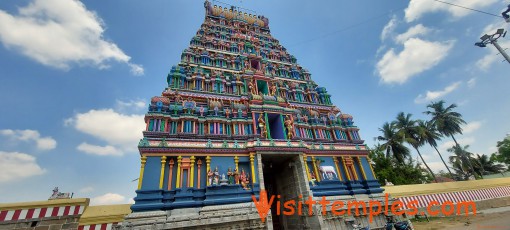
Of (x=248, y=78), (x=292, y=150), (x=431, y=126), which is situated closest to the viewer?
(x=292, y=150)

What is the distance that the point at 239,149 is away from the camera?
13.8m

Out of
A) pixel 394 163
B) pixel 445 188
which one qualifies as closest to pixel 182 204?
pixel 445 188

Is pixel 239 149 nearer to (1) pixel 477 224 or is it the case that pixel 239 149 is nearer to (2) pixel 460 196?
(1) pixel 477 224

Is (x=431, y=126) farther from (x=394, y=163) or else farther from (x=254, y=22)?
(x=254, y=22)

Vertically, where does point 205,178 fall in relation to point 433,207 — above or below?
above

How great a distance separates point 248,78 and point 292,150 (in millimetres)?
8351

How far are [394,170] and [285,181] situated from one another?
2361 centimetres

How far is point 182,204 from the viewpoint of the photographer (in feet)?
36.1

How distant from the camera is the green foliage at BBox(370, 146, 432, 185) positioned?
28688mm

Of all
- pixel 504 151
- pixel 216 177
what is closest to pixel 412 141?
pixel 504 151

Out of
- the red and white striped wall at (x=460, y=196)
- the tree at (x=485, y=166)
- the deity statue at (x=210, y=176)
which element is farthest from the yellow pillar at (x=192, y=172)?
the tree at (x=485, y=166)

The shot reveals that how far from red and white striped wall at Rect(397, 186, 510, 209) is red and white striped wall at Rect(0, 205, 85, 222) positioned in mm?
23860

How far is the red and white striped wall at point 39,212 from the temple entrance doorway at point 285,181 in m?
11.2

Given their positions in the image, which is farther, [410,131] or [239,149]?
[410,131]
